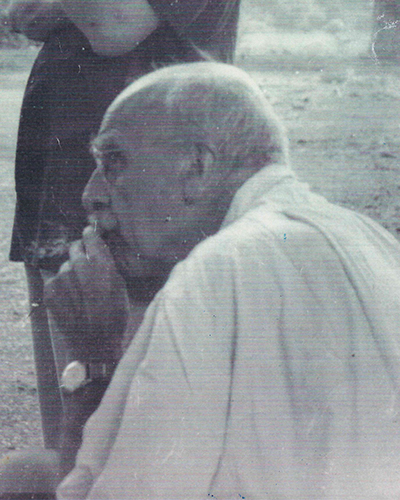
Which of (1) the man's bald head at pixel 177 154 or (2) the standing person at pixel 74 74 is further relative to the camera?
(2) the standing person at pixel 74 74

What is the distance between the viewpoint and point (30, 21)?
1.94 meters

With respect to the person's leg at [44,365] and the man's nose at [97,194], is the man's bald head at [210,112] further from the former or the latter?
the person's leg at [44,365]

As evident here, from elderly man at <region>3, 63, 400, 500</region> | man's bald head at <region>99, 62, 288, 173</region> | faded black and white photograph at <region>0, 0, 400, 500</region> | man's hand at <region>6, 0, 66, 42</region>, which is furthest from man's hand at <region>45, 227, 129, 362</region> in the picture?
man's hand at <region>6, 0, 66, 42</region>

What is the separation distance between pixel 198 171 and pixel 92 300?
0.40 metres

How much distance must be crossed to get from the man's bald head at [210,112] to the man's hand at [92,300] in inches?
11.2

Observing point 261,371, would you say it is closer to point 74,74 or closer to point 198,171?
point 198,171

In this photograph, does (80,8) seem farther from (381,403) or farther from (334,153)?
(381,403)

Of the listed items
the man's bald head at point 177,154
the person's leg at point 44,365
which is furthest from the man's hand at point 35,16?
the person's leg at point 44,365

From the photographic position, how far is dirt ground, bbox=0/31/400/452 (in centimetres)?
189

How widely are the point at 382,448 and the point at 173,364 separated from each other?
0.48 m

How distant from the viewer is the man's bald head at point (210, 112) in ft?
5.70

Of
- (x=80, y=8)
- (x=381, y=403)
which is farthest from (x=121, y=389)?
(x=80, y=8)

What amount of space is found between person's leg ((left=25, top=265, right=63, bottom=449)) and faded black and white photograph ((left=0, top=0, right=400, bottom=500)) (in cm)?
2

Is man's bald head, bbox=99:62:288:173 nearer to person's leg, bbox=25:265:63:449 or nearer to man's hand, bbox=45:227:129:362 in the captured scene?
man's hand, bbox=45:227:129:362
